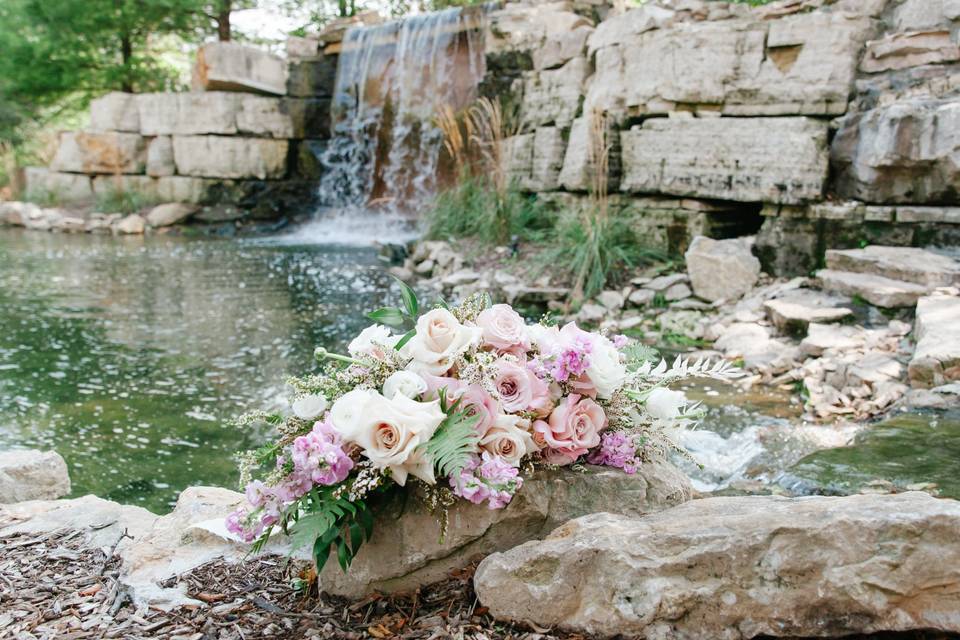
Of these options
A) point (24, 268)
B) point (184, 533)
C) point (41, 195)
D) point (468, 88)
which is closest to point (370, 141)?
point (468, 88)

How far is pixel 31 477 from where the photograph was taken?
250 centimetres

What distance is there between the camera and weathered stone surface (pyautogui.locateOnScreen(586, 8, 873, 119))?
5332 mm

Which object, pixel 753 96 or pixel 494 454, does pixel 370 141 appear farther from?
pixel 494 454

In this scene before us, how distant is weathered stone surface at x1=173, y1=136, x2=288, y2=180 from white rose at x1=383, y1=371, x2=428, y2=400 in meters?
11.5

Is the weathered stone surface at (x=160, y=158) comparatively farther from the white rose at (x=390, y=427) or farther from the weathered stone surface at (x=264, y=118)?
the white rose at (x=390, y=427)

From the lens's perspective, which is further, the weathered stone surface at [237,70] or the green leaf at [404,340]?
the weathered stone surface at [237,70]

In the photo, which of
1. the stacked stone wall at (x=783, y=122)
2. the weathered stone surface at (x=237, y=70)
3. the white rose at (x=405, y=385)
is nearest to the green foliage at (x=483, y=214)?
the stacked stone wall at (x=783, y=122)

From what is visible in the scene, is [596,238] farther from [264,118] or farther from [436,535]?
[264,118]

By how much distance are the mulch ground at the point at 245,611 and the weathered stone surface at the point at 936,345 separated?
2.51 metres

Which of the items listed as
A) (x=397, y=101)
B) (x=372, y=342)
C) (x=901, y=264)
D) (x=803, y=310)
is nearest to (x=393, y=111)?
(x=397, y=101)

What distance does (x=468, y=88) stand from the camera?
1006 cm

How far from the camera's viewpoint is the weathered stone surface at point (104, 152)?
12.3 meters

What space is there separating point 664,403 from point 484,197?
21.1 feet

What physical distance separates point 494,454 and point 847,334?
3.47m
